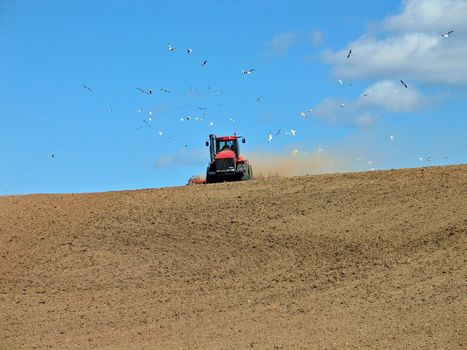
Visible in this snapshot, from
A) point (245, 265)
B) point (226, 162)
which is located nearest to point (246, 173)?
point (226, 162)

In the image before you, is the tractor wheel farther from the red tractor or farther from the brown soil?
the brown soil

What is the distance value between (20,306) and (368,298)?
331 inches

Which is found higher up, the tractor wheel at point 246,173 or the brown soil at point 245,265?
the tractor wheel at point 246,173

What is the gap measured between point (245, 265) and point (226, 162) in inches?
583

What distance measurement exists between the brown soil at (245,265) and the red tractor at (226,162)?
539cm

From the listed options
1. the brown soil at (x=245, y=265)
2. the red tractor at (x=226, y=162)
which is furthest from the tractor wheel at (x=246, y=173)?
the brown soil at (x=245, y=265)

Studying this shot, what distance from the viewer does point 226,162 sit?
3662 cm

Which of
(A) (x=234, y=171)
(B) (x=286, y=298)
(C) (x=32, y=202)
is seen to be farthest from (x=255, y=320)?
(A) (x=234, y=171)

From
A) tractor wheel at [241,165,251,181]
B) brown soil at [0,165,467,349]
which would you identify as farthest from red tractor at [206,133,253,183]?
brown soil at [0,165,467,349]

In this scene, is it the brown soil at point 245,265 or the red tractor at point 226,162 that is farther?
the red tractor at point 226,162

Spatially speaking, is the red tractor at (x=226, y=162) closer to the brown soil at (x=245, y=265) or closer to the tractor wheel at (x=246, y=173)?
the tractor wheel at (x=246, y=173)

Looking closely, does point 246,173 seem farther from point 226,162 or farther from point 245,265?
point 245,265

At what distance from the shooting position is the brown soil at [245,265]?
16938mm

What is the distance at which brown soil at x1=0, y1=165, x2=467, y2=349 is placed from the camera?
667 inches
